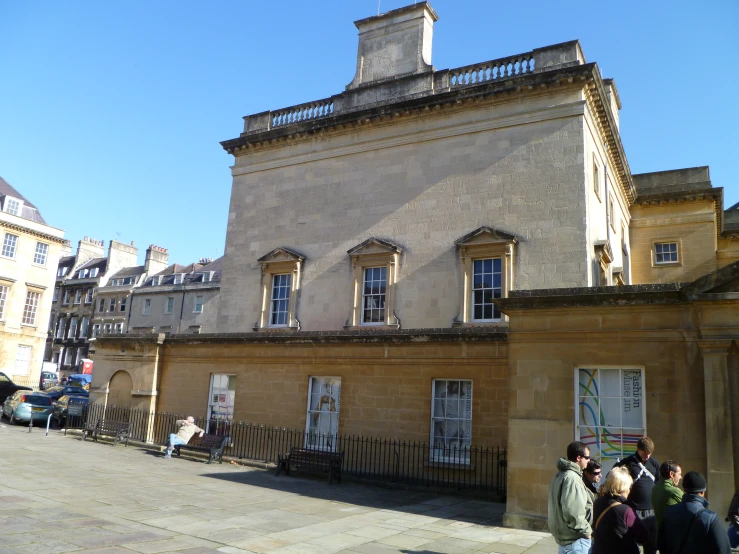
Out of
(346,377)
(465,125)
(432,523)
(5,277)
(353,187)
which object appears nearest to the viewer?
(432,523)

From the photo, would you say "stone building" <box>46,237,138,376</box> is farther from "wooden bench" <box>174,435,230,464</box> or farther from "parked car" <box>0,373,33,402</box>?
"wooden bench" <box>174,435,230,464</box>

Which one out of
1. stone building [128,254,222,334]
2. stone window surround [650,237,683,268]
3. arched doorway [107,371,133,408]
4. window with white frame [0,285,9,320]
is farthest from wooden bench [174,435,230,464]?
window with white frame [0,285,9,320]

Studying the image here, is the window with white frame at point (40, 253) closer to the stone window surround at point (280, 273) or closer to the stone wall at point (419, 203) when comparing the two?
the stone wall at point (419, 203)

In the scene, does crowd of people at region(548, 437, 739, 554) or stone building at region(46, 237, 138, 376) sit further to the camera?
stone building at region(46, 237, 138, 376)

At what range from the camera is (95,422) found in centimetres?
1953

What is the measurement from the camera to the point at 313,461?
556 inches

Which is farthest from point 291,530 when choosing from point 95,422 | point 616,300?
point 95,422

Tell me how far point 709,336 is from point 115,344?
1787 centimetres

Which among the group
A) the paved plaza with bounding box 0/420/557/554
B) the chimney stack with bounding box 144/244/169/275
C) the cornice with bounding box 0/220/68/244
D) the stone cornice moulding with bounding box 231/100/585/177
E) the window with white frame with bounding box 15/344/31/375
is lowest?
the paved plaza with bounding box 0/420/557/554

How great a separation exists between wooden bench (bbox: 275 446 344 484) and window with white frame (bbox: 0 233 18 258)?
117 feet

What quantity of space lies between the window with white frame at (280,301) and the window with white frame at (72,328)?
1771 inches

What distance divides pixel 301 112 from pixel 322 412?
12650mm

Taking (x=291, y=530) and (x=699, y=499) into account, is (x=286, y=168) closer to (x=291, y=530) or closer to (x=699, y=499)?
(x=291, y=530)

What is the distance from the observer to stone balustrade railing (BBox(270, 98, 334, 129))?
22750 mm
